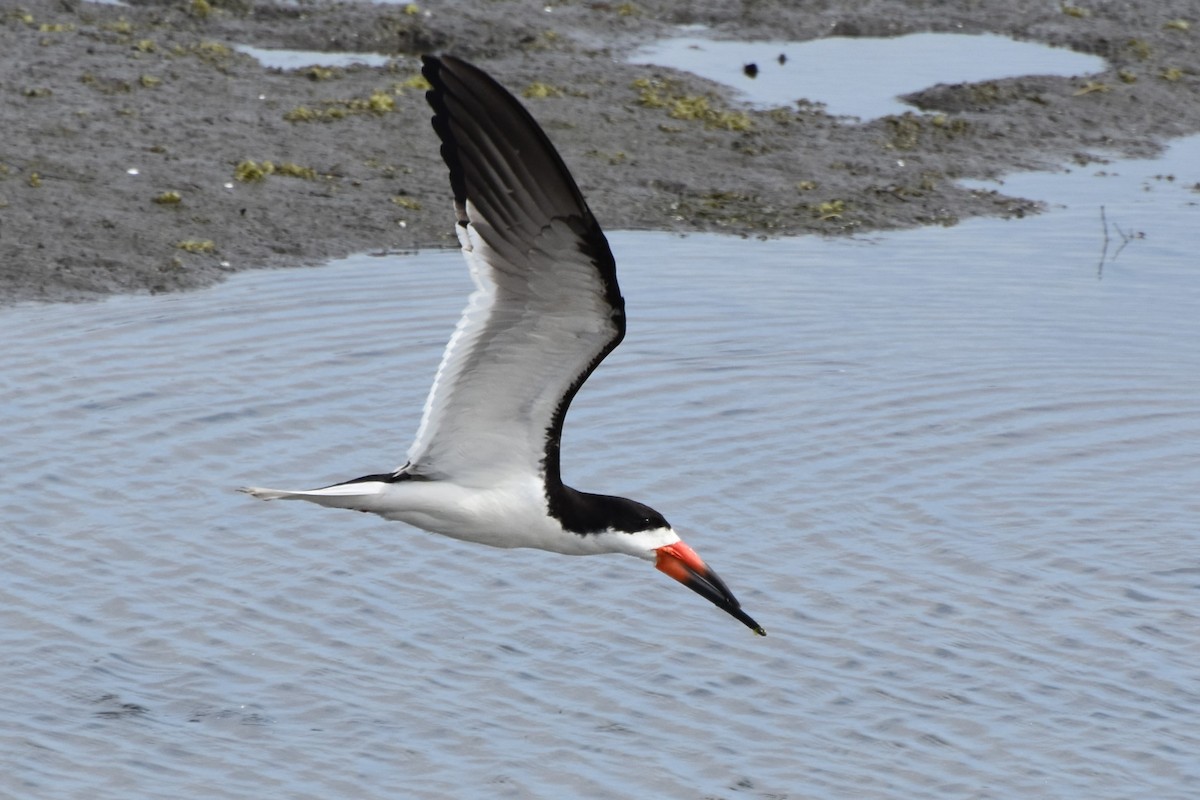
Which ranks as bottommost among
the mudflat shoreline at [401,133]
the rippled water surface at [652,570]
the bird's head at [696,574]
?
the rippled water surface at [652,570]

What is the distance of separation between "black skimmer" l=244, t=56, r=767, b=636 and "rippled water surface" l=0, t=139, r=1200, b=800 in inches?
33.3

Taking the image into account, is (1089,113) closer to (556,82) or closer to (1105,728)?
(556,82)

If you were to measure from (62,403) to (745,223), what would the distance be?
17.3 feet

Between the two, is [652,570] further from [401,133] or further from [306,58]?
[306,58]

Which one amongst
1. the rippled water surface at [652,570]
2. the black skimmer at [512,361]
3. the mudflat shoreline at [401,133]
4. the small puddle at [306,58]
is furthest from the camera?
the small puddle at [306,58]

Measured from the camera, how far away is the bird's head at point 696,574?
6.66 meters

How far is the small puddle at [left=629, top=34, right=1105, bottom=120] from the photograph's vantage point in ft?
51.4

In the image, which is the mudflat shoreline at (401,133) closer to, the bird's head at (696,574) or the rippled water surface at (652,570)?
the rippled water surface at (652,570)

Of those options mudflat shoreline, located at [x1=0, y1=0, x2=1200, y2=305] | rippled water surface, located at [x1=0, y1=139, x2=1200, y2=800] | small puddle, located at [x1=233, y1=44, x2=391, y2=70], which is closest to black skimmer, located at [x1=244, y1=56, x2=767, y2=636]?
rippled water surface, located at [x1=0, y1=139, x2=1200, y2=800]

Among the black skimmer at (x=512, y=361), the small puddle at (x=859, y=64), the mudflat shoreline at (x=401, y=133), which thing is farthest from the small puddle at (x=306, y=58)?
the black skimmer at (x=512, y=361)

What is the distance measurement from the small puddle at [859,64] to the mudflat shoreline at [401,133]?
10.9 inches

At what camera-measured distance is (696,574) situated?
21.9 feet

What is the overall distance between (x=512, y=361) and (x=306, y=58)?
1031cm

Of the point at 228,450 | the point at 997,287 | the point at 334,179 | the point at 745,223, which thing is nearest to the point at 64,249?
the point at 334,179
